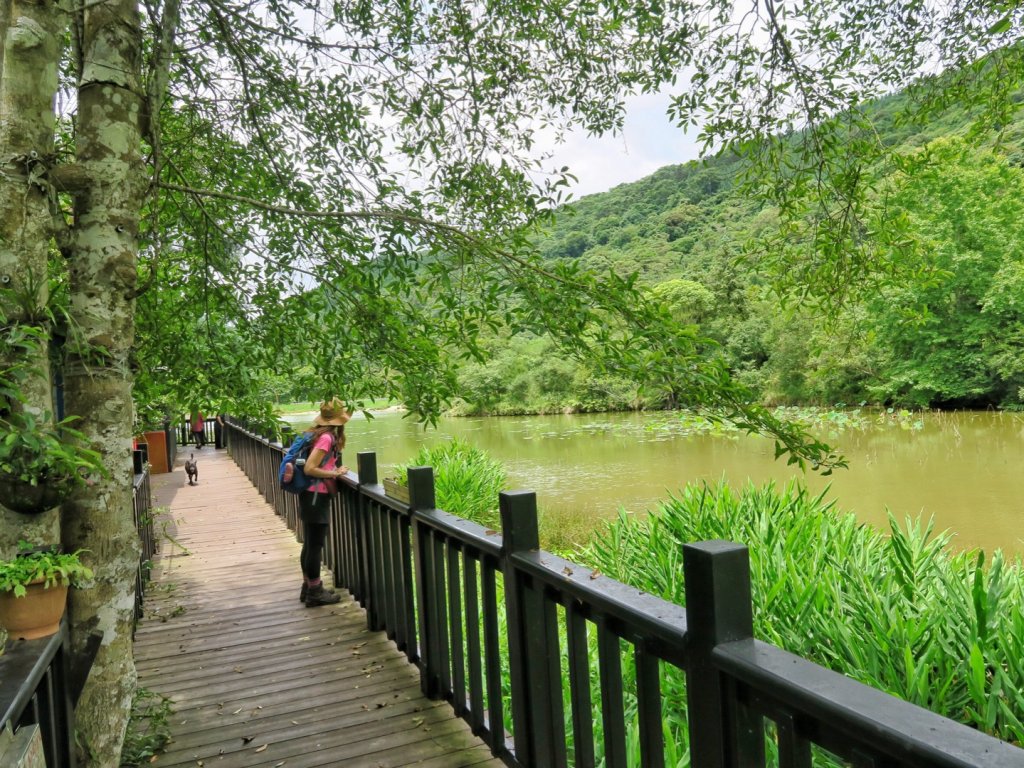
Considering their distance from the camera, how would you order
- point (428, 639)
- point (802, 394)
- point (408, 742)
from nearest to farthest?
point (408, 742) → point (428, 639) → point (802, 394)

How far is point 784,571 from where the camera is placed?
13.5 feet

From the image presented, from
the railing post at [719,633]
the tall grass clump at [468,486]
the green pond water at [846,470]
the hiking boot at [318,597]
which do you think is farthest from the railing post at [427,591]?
the tall grass clump at [468,486]

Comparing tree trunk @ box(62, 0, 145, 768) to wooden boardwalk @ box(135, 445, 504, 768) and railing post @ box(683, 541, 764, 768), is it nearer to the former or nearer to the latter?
wooden boardwalk @ box(135, 445, 504, 768)

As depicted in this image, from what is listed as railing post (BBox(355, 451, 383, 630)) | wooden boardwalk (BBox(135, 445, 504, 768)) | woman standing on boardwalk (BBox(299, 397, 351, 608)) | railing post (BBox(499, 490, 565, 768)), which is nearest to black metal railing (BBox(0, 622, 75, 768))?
wooden boardwalk (BBox(135, 445, 504, 768))

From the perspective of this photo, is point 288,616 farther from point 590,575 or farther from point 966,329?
point 966,329

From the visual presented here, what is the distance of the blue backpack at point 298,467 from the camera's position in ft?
14.9

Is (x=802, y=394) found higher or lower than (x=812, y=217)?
lower

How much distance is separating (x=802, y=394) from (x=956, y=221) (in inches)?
409

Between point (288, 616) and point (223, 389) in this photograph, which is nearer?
point (223, 389)

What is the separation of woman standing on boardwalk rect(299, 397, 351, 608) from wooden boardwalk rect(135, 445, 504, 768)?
13cm

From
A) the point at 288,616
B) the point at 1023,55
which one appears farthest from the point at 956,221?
the point at 288,616

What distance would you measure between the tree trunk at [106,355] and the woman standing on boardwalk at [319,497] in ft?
6.44

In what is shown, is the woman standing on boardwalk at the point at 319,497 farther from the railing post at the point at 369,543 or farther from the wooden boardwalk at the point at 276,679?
the railing post at the point at 369,543

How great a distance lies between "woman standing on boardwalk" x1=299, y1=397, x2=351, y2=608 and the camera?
4418mm
